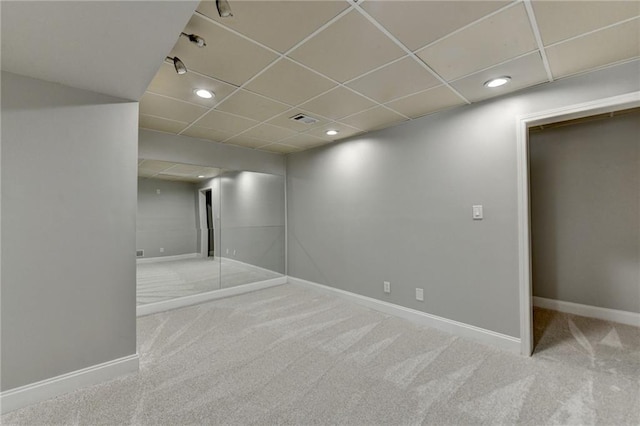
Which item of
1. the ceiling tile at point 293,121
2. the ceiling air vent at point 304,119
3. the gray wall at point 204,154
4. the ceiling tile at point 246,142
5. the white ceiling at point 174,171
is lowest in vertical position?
the white ceiling at point 174,171

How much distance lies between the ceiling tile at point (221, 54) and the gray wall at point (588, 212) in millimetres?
3746

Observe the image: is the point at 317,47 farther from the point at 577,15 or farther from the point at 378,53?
the point at 577,15

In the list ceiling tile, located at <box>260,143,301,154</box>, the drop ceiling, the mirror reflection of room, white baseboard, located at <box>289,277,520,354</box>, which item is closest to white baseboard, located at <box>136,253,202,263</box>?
the mirror reflection of room

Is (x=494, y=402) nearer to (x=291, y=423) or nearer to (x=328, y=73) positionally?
(x=291, y=423)

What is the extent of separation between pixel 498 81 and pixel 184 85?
258 cm

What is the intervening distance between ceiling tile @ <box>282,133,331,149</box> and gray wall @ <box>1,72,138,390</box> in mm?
2067

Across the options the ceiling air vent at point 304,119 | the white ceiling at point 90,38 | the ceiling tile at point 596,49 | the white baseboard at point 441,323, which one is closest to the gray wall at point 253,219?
the white baseboard at point 441,323

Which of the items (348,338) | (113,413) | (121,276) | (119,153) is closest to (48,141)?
(119,153)

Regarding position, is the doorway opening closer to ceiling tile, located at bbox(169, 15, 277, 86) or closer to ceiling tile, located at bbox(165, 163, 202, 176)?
ceiling tile, located at bbox(165, 163, 202, 176)

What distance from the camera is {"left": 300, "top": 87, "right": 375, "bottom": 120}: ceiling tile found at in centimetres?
244

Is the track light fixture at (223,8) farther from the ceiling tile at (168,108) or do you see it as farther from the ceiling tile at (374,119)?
the ceiling tile at (374,119)

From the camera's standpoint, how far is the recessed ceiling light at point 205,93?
7.67 ft

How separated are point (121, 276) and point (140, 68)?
1.49 m

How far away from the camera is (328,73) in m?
2.06
